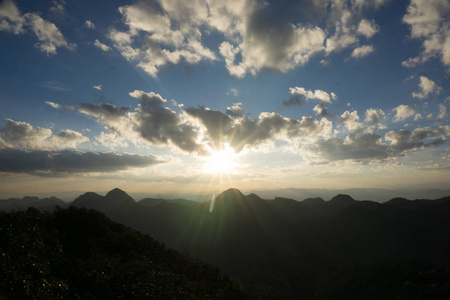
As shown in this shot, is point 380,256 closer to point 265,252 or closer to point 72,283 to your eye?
point 265,252

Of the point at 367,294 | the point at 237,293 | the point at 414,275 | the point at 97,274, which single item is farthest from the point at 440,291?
the point at 97,274

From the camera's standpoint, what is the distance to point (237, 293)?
4431cm

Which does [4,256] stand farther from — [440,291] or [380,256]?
[380,256]

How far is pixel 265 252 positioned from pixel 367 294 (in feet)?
340

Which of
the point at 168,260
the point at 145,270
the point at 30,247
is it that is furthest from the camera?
the point at 168,260

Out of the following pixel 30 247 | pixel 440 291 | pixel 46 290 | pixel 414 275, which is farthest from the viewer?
pixel 414 275

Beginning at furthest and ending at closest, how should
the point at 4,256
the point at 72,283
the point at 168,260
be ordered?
the point at 168,260 → the point at 72,283 → the point at 4,256

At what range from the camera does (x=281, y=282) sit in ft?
498

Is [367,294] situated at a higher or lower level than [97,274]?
lower

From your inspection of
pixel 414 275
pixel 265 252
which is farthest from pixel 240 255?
pixel 414 275

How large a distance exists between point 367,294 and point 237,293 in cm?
9868

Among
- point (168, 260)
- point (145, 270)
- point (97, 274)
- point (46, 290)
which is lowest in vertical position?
point (168, 260)

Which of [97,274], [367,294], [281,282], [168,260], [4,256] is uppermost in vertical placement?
[4,256]

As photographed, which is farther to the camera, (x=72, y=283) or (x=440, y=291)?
(x=440, y=291)
